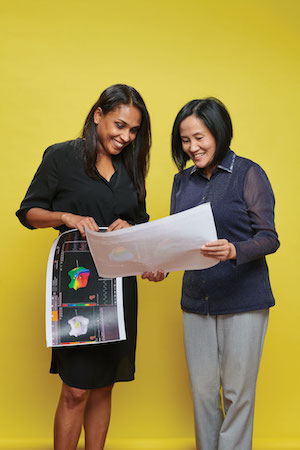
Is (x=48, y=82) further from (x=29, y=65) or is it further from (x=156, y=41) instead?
(x=156, y=41)

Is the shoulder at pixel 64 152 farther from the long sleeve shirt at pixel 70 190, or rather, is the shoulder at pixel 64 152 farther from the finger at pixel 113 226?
the finger at pixel 113 226

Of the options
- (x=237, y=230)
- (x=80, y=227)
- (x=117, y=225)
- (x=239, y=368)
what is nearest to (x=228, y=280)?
(x=237, y=230)

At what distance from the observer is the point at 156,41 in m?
2.55

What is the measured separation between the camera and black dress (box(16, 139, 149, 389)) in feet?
5.53

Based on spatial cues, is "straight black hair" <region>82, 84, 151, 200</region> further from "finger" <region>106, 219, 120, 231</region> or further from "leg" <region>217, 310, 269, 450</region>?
"leg" <region>217, 310, 269, 450</region>

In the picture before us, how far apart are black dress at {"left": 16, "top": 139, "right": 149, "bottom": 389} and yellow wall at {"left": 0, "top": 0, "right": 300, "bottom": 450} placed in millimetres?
807

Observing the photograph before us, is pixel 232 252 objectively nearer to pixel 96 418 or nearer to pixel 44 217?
pixel 44 217

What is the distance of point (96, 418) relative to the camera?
1.84 meters

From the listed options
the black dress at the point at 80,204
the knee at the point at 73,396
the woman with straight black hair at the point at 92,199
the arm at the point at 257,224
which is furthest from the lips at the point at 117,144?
the knee at the point at 73,396

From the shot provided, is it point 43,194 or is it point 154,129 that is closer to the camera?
point 43,194

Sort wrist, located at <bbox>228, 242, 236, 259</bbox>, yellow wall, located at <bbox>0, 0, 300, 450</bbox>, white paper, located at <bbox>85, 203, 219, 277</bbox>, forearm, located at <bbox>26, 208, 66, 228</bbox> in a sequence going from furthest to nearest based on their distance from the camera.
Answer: yellow wall, located at <bbox>0, 0, 300, 450</bbox> < forearm, located at <bbox>26, 208, 66, 228</bbox> < wrist, located at <bbox>228, 242, 236, 259</bbox> < white paper, located at <bbox>85, 203, 219, 277</bbox>

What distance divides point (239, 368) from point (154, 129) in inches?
50.7

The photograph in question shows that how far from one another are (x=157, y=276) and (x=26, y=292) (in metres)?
1.05

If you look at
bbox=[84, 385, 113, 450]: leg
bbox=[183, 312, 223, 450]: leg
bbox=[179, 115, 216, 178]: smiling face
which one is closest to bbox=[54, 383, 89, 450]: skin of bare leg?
bbox=[84, 385, 113, 450]: leg
